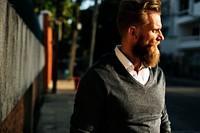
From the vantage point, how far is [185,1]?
48969mm

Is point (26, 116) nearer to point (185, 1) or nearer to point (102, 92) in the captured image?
point (102, 92)

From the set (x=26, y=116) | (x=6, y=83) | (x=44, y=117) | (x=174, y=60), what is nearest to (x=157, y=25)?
(x=6, y=83)

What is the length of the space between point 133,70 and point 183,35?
46.8m

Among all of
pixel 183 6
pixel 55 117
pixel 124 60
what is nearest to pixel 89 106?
pixel 124 60

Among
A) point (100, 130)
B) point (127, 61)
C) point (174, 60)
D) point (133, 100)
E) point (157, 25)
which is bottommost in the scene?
point (174, 60)

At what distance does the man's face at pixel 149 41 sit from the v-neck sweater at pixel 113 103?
0.43 feet

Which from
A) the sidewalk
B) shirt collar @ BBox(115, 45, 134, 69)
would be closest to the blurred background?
the sidewalk

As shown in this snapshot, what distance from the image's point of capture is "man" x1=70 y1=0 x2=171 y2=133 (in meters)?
2.39

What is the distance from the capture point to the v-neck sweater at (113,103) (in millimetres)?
2377

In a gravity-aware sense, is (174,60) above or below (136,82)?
below

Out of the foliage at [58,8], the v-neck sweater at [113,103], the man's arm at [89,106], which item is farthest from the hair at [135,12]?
the foliage at [58,8]

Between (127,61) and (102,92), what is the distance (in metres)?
0.25

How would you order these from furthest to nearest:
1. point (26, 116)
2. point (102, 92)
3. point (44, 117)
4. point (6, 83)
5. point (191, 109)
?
point (191, 109)
point (44, 117)
point (26, 116)
point (6, 83)
point (102, 92)

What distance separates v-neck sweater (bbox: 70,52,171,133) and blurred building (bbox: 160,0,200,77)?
36.6 metres
